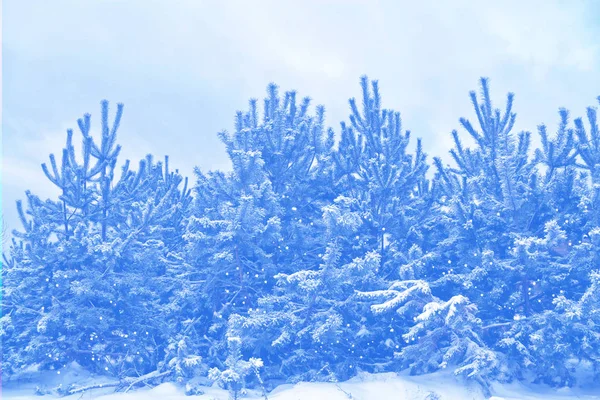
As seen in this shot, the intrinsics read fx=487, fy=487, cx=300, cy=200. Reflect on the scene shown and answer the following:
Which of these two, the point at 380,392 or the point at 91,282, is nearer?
the point at 380,392

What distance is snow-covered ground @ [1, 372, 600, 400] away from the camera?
10.6 meters

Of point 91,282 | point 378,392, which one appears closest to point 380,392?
point 378,392

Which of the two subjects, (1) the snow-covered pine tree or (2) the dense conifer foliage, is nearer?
(2) the dense conifer foliage

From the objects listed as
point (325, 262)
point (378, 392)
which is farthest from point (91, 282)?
point (378, 392)

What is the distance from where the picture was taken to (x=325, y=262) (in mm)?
11570

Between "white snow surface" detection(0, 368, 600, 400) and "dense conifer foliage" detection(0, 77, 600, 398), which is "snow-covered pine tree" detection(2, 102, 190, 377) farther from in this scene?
"white snow surface" detection(0, 368, 600, 400)

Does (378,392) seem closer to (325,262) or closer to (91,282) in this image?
(325,262)

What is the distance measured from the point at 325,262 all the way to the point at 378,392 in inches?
123

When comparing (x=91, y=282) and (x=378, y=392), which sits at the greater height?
(x=91, y=282)

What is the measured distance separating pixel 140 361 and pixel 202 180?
17.7 ft

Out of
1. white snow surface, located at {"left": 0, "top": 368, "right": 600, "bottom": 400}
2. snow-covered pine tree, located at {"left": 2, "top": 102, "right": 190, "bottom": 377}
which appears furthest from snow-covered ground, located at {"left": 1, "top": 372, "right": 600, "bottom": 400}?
snow-covered pine tree, located at {"left": 2, "top": 102, "right": 190, "bottom": 377}

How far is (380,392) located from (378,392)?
5 cm

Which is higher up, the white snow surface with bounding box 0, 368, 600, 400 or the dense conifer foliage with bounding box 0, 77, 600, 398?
the dense conifer foliage with bounding box 0, 77, 600, 398

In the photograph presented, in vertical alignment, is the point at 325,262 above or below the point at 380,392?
above
